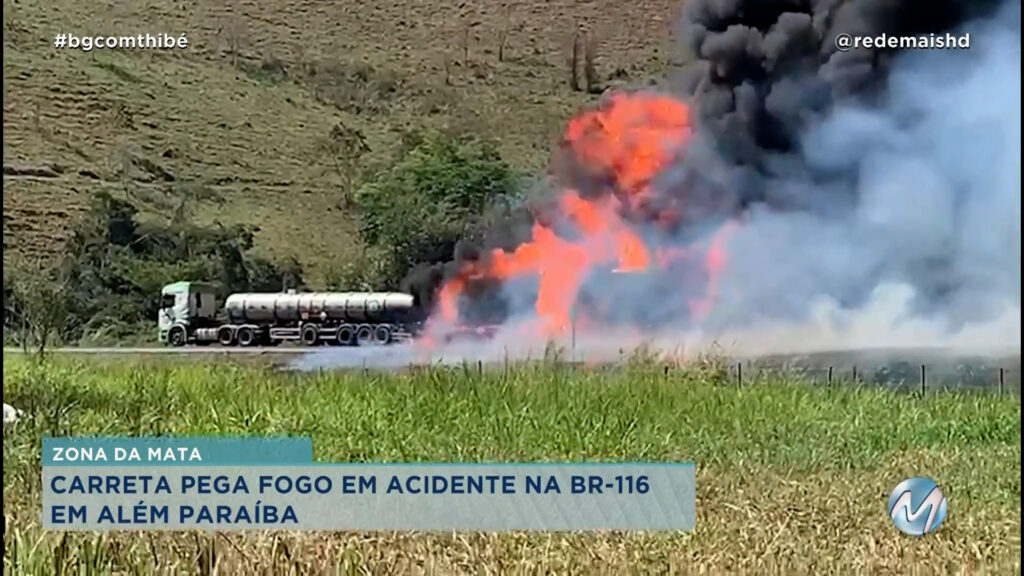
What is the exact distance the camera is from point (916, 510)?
4102mm

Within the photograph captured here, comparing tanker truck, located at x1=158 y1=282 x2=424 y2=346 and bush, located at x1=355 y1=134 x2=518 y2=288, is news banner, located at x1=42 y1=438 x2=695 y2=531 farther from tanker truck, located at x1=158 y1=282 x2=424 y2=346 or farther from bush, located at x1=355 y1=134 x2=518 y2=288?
bush, located at x1=355 y1=134 x2=518 y2=288

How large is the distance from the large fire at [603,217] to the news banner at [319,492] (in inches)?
20.4

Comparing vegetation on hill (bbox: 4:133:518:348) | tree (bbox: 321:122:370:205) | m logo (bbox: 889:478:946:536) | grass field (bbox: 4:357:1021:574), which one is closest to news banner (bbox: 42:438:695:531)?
grass field (bbox: 4:357:1021:574)

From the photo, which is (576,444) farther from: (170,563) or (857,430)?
(170,563)

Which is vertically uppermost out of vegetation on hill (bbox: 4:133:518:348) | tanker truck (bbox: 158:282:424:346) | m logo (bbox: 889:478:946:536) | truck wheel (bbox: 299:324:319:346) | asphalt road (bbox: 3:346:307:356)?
vegetation on hill (bbox: 4:133:518:348)

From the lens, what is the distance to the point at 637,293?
4.15m

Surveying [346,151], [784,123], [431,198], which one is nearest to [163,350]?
[346,151]

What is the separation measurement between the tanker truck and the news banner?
1.22 feet

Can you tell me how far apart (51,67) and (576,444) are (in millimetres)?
2085

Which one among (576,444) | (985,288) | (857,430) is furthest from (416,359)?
(985,288)

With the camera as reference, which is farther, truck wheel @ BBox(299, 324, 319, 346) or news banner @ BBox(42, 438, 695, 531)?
truck wheel @ BBox(299, 324, 319, 346)

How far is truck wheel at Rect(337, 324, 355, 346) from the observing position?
4211 mm

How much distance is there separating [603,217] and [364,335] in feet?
2.87

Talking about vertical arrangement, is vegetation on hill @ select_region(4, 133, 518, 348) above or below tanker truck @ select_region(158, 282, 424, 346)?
above
